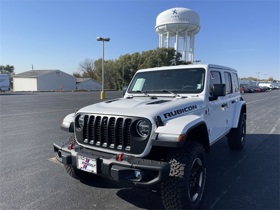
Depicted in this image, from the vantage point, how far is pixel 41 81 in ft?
192

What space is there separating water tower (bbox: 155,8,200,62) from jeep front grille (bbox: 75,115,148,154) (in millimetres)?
47927

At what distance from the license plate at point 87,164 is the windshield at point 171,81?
76.7 inches

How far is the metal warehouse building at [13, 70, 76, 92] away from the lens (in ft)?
190

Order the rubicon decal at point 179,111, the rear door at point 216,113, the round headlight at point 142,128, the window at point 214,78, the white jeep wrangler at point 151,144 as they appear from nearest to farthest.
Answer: the white jeep wrangler at point 151,144 < the round headlight at point 142,128 < the rubicon decal at point 179,111 < the rear door at point 216,113 < the window at point 214,78

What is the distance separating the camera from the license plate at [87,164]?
9.72 feet

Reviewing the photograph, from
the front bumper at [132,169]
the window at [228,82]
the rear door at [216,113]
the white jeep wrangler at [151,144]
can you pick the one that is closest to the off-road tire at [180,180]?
the white jeep wrangler at [151,144]

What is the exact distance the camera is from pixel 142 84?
484 centimetres

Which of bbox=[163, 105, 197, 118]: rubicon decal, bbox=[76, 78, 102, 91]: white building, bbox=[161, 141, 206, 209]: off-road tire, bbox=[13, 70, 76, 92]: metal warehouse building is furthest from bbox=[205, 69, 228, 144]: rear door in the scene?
bbox=[76, 78, 102, 91]: white building

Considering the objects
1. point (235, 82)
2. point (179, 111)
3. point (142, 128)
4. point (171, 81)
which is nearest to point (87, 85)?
point (235, 82)

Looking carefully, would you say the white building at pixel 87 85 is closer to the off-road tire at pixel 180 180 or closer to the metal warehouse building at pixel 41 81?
the metal warehouse building at pixel 41 81

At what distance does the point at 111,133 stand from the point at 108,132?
4 cm

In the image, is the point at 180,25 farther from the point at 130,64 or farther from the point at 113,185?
the point at 113,185

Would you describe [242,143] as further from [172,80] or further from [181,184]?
[181,184]

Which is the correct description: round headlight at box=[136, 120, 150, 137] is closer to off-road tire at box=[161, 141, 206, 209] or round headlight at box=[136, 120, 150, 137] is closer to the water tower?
off-road tire at box=[161, 141, 206, 209]
